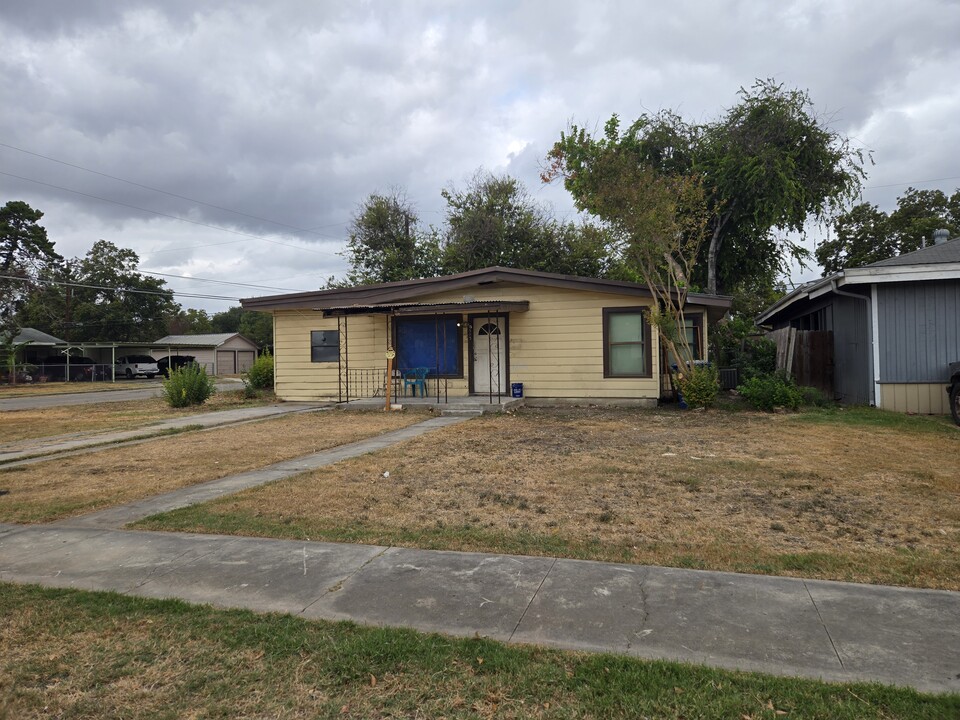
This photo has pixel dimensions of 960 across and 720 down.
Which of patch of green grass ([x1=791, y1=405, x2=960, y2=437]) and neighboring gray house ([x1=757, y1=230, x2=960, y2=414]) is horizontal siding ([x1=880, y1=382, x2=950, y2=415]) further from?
patch of green grass ([x1=791, y1=405, x2=960, y2=437])

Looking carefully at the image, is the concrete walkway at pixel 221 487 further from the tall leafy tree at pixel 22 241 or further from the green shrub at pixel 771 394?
the tall leafy tree at pixel 22 241

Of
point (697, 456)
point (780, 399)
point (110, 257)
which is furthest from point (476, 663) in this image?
point (110, 257)

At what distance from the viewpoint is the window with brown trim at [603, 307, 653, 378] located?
14258 mm

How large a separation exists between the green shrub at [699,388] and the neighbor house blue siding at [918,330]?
315cm

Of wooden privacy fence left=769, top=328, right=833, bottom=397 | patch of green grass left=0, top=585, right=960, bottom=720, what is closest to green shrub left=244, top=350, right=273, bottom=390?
wooden privacy fence left=769, top=328, right=833, bottom=397

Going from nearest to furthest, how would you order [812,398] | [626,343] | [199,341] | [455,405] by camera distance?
[812,398]
[455,405]
[626,343]
[199,341]

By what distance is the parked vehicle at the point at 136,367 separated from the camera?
40594 mm

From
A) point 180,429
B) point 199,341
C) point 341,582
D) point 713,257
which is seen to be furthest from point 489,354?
point 199,341

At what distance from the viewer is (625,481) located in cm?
647

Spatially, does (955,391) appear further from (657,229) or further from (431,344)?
(431,344)

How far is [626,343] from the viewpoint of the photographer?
14352 millimetres

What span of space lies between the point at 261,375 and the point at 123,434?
8371mm

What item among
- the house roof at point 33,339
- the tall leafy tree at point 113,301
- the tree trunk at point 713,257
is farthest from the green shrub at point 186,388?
the tall leafy tree at point 113,301

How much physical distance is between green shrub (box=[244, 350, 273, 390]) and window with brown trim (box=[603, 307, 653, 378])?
11311 mm
